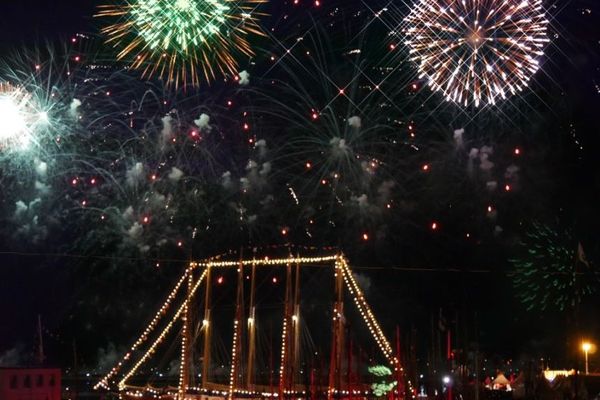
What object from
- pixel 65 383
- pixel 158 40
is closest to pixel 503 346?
pixel 158 40

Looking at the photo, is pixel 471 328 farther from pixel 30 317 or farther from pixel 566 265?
pixel 30 317

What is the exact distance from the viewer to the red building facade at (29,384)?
2728 centimetres

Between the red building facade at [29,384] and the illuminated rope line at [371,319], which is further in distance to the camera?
the illuminated rope line at [371,319]

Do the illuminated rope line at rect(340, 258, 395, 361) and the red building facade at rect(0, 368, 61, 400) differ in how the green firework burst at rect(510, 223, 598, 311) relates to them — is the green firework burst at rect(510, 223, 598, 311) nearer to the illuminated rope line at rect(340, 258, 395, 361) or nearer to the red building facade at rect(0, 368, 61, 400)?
the illuminated rope line at rect(340, 258, 395, 361)

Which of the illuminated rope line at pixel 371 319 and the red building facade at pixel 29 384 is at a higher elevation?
the illuminated rope line at pixel 371 319

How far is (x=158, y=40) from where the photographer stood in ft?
73.8

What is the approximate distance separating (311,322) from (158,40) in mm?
31583

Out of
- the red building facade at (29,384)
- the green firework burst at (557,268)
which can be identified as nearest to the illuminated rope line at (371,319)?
the green firework burst at (557,268)

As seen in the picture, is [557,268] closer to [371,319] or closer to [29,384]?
[371,319]

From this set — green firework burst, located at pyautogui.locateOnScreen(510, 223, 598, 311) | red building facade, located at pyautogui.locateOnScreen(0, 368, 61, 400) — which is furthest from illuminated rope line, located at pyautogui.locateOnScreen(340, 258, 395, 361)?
red building facade, located at pyautogui.locateOnScreen(0, 368, 61, 400)

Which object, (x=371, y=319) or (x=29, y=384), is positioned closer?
(x=29, y=384)

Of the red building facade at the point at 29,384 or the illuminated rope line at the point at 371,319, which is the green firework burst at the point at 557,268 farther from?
the red building facade at the point at 29,384

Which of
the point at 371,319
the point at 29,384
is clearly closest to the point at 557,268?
the point at 371,319

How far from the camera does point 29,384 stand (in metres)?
28.0
